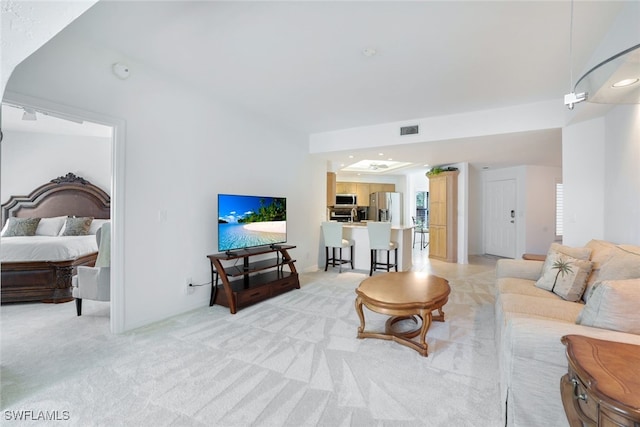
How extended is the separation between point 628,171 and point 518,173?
14.7 feet

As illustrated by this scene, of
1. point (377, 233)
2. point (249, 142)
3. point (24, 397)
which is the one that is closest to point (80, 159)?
point (249, 142)

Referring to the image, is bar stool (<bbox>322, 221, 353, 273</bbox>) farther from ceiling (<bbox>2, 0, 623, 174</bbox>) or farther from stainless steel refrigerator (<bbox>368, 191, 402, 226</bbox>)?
stainless steel refrigerator (<bbox>368, 191, 402, 226</bbox>)

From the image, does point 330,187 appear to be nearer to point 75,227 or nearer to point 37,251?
point 75,227

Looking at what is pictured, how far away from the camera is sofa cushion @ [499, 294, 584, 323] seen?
6.39ft

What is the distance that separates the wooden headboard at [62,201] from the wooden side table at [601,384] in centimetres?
660

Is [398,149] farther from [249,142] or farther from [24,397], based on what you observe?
[24,397]

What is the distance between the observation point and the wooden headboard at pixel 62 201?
4820 mm

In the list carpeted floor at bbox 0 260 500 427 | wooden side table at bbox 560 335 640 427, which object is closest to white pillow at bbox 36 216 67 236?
carpeted floor at bbox 0 260 500 427

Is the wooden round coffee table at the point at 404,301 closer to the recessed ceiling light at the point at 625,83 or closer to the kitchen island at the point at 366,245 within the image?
the recessed ceiling light at the point at 625,83

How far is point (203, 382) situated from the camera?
75.5 inches

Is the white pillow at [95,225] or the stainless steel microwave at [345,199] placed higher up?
the stainless steel microwave at [345,199]

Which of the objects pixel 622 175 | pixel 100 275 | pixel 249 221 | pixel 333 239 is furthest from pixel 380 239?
pixel 100 275

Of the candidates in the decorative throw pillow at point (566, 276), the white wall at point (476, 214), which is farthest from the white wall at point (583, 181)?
the white wall at point (476, 214)

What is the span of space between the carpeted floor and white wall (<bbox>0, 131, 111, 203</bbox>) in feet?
9.72
